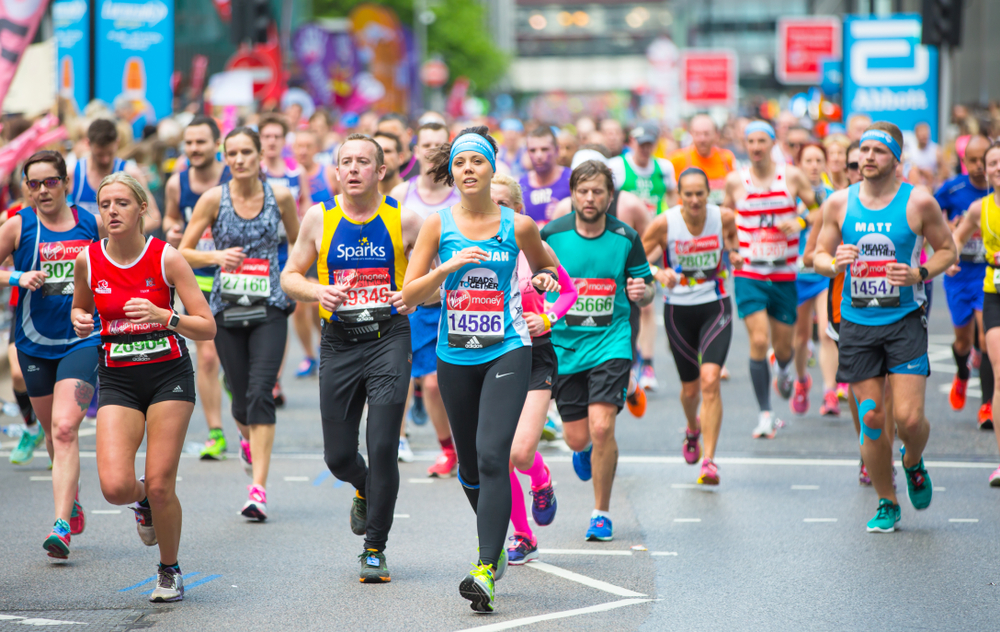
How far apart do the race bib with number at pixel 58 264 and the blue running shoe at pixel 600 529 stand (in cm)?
314

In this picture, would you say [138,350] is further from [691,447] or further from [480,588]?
[691,447]

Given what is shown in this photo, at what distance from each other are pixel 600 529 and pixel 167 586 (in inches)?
93.5

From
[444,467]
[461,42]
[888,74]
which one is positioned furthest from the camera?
[461,42]

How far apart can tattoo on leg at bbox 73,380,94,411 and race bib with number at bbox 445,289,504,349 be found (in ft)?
7.25

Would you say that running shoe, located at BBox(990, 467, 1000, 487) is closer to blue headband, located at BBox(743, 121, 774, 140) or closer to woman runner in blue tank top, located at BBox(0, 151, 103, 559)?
blue headband, located at BBox(743, 121, 774, 140)

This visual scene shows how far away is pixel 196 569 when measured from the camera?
6527 millimetres

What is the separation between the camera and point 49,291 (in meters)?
7.24

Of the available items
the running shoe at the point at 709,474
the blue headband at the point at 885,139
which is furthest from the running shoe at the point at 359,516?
the blue headband at the point at 885,139

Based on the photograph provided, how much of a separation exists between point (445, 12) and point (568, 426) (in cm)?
8091

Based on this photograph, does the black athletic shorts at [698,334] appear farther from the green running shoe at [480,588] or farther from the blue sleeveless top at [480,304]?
the green running shoe at [480,588]

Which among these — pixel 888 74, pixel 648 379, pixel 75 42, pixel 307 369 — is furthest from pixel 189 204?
pixel 888 74

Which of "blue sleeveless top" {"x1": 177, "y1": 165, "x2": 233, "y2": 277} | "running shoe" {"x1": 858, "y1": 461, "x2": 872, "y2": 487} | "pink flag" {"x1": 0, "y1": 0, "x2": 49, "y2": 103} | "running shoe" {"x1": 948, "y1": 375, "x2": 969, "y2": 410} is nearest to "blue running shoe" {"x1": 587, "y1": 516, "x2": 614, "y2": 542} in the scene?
"running shoe" {"x1": 858, "y1": 461, "x2": 872, "y2": 487}

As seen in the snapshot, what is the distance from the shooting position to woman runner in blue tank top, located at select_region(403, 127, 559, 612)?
5742 mm

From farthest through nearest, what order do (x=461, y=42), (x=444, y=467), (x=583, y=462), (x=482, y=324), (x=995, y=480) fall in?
(x=461, y=42), (x=444, y=467), (x=995, y=480), (x=583, y=462), (x=482, y=324)
